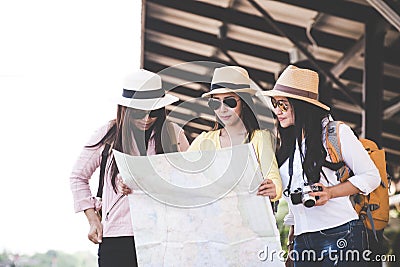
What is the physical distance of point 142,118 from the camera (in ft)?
8.76

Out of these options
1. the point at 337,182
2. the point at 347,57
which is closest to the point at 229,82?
the point at 337,182

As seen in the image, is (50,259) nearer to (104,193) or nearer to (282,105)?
(104,193)

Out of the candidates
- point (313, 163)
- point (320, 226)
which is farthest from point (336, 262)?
point (313, 163)

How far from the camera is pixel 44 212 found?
16.6 ft

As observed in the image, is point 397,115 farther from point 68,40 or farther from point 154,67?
point 68,40

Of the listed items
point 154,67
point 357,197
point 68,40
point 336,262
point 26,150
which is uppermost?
point 154,67

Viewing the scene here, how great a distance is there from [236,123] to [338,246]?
46 centimetres

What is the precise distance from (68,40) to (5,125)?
2.49 ft

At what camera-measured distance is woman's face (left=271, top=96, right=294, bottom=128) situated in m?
2.66

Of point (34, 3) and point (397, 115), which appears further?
point (397, 115)

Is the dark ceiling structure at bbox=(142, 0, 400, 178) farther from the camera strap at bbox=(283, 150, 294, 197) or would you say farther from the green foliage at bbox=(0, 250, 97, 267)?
the camera strap at bbox=(283, 150, 294, 197)

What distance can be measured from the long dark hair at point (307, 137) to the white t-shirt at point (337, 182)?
0.06ft

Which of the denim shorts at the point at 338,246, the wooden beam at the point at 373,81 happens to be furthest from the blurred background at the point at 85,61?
the denim shorts at the point at 338,246

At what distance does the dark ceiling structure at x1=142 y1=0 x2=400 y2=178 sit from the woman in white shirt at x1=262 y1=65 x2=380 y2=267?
246cm
